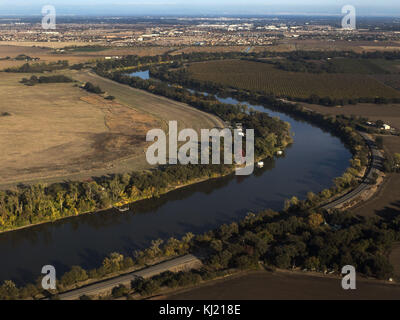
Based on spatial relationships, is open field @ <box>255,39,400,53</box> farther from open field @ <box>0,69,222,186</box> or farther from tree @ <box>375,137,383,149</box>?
tree @ <box>375,137,383,149</box>

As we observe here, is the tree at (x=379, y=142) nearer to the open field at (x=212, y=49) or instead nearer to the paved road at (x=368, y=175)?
the paved road at (x=368, y=175)

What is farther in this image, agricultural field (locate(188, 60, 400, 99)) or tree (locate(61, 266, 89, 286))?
agricultural field (locate(188, 60, 400, 99))

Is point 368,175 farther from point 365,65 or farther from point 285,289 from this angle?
point 365,65

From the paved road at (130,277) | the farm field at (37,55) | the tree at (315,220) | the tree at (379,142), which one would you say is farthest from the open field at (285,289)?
the farm field at (37,55)

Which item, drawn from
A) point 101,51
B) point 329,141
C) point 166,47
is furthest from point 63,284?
point 166,47

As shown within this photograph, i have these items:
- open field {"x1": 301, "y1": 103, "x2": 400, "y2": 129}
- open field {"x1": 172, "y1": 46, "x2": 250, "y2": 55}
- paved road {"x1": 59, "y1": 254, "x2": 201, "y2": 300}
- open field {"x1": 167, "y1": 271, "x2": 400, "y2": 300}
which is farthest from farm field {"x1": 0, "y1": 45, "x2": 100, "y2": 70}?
open field {"x1": 167, "y1": 271, "x2": 400, "y2": 300}

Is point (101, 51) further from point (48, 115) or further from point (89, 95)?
point (48, 115)

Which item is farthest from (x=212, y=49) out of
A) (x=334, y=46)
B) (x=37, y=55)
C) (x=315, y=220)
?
(x=315, y=220)
